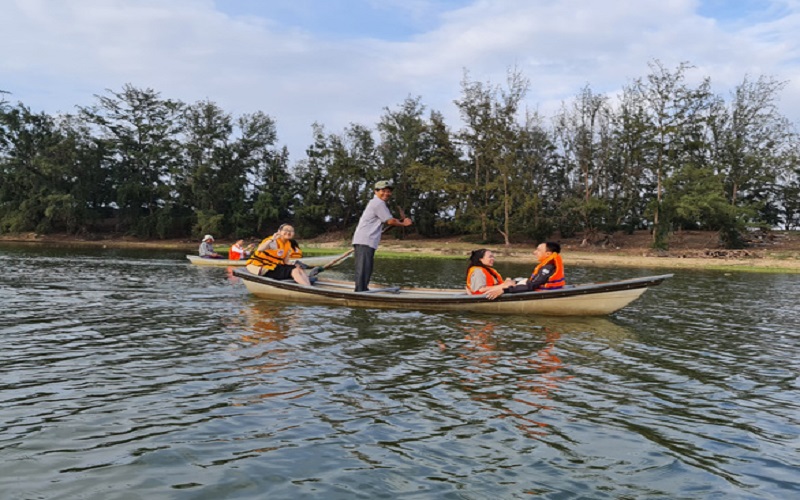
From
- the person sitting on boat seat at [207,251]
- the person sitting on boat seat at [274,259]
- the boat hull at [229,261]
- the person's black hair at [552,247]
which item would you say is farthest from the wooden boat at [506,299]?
the person sitting on boat seat at [207,251]

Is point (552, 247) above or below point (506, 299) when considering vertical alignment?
above

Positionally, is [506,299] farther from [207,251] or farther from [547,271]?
[207,251]

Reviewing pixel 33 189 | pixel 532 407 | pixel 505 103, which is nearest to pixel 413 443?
pixel 532 407

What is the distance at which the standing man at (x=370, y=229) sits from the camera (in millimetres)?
12516

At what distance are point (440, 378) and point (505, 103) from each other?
39163 mm

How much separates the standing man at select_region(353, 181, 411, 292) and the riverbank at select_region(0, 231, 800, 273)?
70.3ft

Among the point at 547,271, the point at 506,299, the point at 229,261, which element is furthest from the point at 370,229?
the point at 229,261

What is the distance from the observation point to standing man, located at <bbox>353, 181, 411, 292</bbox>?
12516 millimetres

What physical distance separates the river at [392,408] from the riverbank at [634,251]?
Result: 21.3 m

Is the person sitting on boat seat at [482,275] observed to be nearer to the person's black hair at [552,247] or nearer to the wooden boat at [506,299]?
the wooden boat at [506,299]

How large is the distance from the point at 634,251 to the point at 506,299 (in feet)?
96.3

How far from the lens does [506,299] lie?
11.7m

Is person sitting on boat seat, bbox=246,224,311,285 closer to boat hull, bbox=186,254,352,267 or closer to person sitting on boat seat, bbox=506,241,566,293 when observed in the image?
person sitting on boat seat, bbox=506,241,566,293

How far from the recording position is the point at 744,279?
2266 cm
